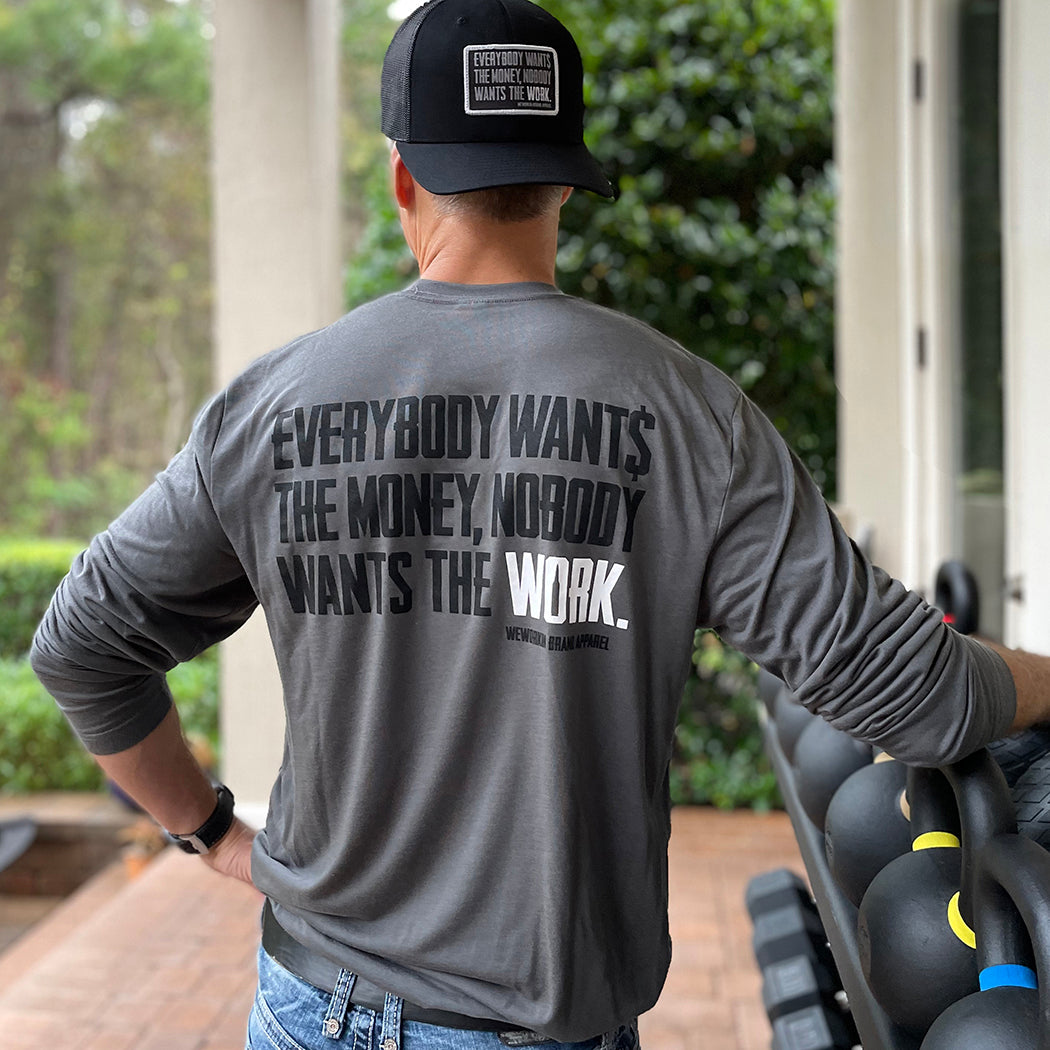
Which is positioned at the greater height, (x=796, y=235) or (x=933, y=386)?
(x=796, y=235)

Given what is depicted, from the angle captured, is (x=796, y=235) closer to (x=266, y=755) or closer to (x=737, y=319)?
(x=737, y=319)

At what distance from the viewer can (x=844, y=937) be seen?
54.0 inches

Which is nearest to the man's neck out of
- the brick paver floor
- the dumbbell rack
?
the dumbbell rack

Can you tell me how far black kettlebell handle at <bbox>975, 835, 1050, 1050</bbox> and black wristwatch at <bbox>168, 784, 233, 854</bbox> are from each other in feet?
2.85

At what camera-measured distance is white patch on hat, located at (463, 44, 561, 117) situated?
1.12m

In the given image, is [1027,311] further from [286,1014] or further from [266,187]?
[266,187]

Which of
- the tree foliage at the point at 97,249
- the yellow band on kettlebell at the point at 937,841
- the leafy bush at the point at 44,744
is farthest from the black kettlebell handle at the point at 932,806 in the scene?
the tree foliage at the point at 97,249

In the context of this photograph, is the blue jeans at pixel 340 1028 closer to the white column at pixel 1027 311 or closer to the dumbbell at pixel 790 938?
the dumbbell at pixel 790 938

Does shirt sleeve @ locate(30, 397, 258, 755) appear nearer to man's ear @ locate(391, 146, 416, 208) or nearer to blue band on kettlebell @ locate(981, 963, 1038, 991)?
man's ear @ locate(391, 146, 416, 208)

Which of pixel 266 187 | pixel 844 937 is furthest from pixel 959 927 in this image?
pixel 266 187

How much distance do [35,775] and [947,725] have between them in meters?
5.93

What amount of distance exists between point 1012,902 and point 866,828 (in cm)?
43

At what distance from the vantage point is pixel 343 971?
3.88 ft

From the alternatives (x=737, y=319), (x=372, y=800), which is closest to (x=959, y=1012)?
(x=372, y=800)
